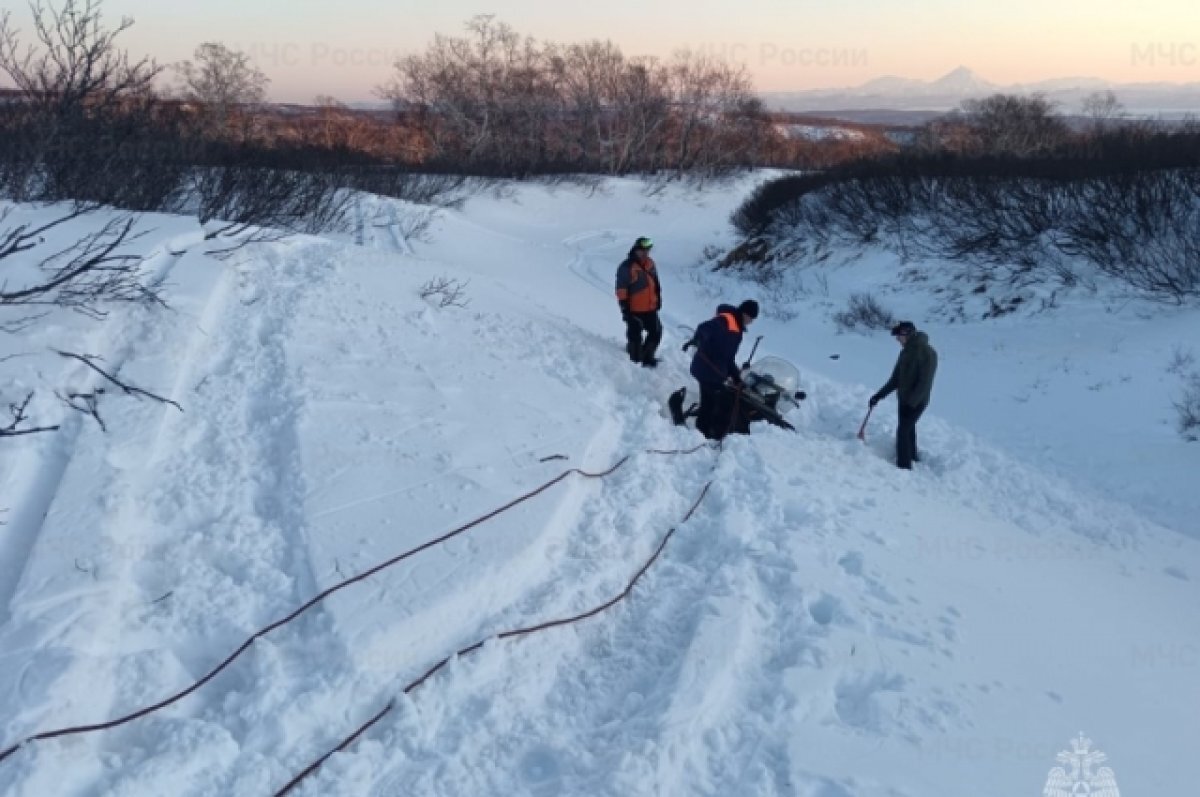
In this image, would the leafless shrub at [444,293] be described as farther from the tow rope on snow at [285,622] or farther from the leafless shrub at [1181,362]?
the leafless shrub at [1181,362]

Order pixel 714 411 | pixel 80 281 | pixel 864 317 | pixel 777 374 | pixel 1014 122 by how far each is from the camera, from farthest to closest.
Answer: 1. pixel 1014 122
2. pixel 864 317
3. pixel 777 374
4. pixel 714 411
5. pixel 80 281

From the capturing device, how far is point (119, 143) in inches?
564

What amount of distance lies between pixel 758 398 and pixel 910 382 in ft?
4.85

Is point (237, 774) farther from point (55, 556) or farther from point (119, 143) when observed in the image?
point (119, 143)

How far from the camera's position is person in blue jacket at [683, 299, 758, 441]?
7.44 m

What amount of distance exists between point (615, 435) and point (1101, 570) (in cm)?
412

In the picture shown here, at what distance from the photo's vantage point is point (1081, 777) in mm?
3541

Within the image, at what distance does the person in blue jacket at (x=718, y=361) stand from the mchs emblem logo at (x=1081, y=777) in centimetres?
432

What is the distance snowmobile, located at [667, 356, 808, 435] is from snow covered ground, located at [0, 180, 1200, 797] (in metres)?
0.33

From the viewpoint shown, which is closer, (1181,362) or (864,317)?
(1181,362)

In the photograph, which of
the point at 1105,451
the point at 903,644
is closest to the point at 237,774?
the point at 903,644

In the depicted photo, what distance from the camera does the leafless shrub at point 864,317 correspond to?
15.5 m

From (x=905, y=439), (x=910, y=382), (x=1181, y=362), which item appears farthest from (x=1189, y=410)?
(x=910, y=382)

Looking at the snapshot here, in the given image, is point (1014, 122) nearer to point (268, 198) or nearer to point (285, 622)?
point (268, 198)
